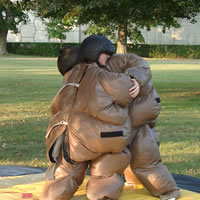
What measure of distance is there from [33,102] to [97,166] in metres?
8.55

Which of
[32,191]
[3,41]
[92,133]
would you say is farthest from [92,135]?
[3,41]

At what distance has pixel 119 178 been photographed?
3715mm

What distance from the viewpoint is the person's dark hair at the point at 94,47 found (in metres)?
3.70

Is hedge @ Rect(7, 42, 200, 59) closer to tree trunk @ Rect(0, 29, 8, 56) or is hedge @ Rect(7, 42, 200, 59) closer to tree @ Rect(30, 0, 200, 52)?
tree trunk @ Rect(0, 29, 8, 56)

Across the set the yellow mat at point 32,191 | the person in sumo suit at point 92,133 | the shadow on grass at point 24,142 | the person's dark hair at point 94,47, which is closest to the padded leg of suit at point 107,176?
the person in sumo suit at point 92,133

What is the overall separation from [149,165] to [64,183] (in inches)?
27.1

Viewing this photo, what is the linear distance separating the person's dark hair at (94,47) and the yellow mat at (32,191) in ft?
3.56

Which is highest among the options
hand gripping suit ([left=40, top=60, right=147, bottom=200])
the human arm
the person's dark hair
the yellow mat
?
the person's dark hair

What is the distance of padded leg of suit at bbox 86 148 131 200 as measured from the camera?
3.62 meters

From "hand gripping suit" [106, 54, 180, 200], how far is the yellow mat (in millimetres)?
118

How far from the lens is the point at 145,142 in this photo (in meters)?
3.84

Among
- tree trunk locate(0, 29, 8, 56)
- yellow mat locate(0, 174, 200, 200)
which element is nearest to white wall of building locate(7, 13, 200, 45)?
tree trunk locate(0, 29, 8, 56)

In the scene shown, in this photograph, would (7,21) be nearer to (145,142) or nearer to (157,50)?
(157,50)

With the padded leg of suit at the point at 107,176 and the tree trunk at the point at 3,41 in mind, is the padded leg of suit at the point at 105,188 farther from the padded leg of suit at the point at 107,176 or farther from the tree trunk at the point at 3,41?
the tree trunk at the point at 3,41
